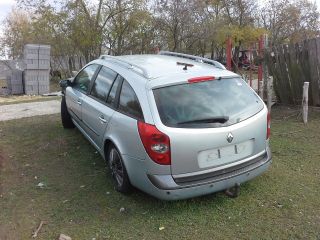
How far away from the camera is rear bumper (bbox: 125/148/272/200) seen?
3650mm

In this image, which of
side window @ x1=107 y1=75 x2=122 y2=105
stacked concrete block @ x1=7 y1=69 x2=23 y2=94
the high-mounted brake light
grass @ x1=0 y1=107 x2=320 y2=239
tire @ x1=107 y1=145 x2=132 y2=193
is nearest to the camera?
grass @ x1=0 y1=107 x2=320 y2=239

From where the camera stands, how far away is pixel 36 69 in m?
18.3

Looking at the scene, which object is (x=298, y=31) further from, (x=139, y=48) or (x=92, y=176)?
A: (x=92, y=176)

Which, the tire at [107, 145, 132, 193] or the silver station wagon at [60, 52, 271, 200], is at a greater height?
the silver station wagon at [60, 52, 271, 200]

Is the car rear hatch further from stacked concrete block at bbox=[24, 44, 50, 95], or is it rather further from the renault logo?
stacked concrete block at bbox=[24, 44, 50, 95]

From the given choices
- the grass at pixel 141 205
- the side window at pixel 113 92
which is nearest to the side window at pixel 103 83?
the side window at pixel 113 92

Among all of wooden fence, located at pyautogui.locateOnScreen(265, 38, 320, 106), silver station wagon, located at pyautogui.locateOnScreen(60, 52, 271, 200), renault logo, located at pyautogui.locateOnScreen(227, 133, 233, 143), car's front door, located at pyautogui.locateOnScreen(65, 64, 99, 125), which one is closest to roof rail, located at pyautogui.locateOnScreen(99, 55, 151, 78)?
silver station wagon, located at pyautogui.locateOnScreen(60, 52, 271, 200)

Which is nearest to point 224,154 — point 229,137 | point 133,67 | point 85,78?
point 229,137

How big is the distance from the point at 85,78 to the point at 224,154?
2952 mm

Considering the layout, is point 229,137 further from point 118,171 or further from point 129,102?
point 118,171

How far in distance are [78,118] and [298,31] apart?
3588 centimetres

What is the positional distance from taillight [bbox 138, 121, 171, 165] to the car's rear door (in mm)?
918

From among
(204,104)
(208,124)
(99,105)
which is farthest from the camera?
(99,105)

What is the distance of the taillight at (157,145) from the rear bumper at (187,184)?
180mm
